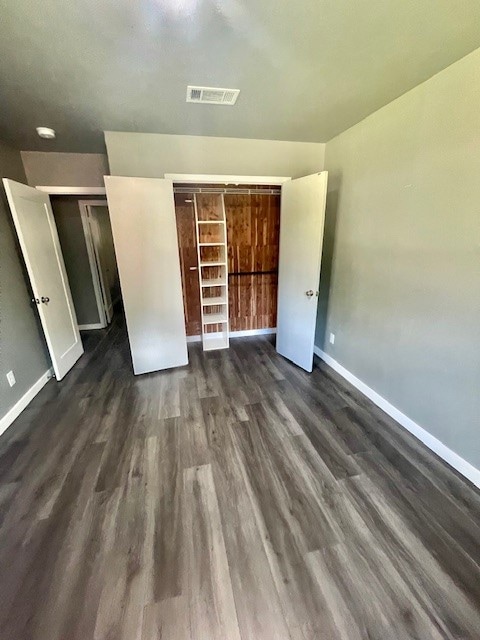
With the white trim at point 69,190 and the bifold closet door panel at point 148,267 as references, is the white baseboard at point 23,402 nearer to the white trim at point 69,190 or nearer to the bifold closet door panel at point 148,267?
the bifold closet door panel at point 148,267

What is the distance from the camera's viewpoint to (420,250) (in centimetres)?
195

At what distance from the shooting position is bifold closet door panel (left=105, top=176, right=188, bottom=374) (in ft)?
8.39

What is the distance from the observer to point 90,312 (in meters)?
4.48

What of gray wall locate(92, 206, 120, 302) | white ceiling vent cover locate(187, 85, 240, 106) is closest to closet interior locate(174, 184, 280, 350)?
white ceiling vent cover locate(187, 85, 240, 106)

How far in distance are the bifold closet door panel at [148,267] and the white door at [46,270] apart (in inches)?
32.5

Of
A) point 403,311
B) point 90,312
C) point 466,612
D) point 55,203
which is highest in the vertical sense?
point 55,203

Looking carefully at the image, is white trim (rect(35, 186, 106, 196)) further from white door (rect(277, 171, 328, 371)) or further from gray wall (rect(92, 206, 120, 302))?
white door (rect(277, 171, 328, 371))

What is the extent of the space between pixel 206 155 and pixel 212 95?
88 centimetres

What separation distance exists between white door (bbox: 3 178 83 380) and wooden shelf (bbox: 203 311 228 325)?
170 cm

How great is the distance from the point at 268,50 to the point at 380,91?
3.20 feet

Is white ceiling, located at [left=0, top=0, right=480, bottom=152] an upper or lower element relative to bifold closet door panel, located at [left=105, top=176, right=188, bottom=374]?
upper

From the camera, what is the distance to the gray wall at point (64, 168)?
315 centimetres

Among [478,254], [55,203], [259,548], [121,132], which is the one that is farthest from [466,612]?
[55,203]

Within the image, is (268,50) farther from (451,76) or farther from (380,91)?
(451,76)
